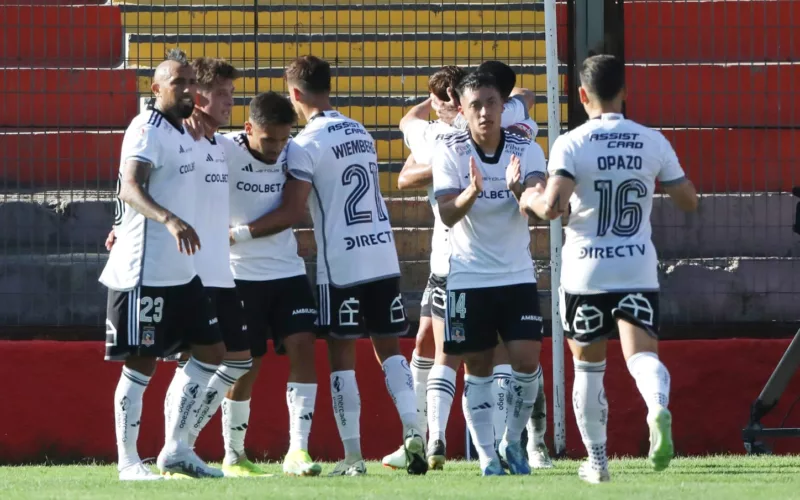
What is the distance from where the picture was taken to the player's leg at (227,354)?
717 cm

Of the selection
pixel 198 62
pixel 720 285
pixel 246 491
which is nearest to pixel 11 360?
pixel 198 62

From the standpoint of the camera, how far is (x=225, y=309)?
718 cm

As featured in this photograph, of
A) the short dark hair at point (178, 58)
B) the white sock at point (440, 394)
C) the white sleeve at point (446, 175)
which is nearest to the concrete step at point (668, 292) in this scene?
the white sock at point (440, 394)

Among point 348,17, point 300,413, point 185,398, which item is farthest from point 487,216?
point 348,17

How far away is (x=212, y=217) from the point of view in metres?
7.05

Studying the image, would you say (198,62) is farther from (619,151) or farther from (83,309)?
(83,309)

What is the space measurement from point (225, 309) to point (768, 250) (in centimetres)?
416

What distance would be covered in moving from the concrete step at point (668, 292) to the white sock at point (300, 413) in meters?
2.60

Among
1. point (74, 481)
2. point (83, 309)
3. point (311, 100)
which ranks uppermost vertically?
point (311, 100)

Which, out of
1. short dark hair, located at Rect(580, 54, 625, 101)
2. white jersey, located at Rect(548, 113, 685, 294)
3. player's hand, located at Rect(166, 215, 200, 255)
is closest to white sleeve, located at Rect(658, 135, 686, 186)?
white jersey, located at Rect(548, 113, 685, 294)

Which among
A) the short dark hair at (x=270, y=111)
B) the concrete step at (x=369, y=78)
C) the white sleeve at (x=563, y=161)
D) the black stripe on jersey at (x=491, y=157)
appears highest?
the concrete step at (x=369, y=78)

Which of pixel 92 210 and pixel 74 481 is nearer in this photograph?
pixel 74 481

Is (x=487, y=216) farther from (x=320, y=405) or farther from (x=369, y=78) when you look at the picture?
(x=369, y=78)

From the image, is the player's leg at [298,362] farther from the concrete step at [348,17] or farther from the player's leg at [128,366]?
the concrete step at [348,17]
